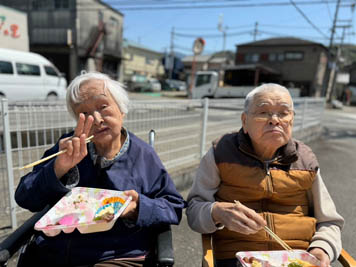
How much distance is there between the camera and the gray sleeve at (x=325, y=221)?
1.33m

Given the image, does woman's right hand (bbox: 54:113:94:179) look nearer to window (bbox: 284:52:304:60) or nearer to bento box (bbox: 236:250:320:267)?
bento box (bbox: 236:250:320:267)

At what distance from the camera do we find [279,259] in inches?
46.5

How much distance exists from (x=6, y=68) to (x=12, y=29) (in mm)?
4271

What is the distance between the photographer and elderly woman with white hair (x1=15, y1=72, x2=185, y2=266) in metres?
1.24

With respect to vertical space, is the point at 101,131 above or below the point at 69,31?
below

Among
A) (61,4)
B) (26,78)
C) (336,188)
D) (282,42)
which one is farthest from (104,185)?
(282,42)

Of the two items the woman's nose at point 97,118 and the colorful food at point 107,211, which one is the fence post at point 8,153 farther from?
the colorful food at point 107,211

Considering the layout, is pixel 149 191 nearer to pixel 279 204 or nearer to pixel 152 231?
pixel 152 231

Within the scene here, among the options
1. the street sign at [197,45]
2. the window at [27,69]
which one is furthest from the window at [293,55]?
the window at [27,69]

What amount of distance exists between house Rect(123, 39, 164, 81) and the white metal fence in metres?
32.0

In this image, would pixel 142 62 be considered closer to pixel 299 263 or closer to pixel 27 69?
pixel 27 69

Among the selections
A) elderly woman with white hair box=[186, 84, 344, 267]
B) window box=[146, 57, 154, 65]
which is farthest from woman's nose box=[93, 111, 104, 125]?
window box=[146, 57, 154, 65]

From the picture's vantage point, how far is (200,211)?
1426mm

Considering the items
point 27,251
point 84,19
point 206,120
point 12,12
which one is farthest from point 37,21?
point 27,251
